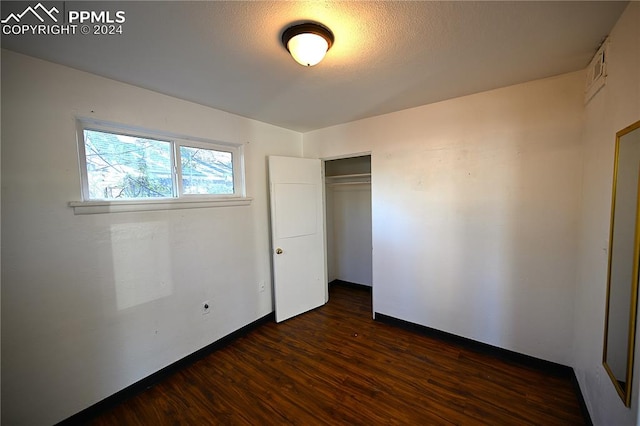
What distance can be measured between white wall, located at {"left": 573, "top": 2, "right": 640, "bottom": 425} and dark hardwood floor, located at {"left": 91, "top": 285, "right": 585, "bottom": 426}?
1.21 feet

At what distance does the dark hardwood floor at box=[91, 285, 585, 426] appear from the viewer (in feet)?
5.27

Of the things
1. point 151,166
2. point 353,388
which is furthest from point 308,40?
point 353,388

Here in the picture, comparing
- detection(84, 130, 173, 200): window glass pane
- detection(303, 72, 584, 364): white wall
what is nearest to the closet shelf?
detection(303, 72, 584, 364): white wall

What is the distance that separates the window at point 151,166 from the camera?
5.66 ft

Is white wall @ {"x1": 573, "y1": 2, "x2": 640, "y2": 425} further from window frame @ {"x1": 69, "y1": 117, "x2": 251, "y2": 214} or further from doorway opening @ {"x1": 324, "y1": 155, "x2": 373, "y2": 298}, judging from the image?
window frame @ {"x1": 69, "y1": 117, "x2": 251, "y2": 214}

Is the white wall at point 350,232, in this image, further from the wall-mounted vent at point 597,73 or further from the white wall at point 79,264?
the wall-mounted vent at point 597,73

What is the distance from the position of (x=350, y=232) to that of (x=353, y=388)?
236 cm

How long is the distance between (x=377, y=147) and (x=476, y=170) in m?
1.02

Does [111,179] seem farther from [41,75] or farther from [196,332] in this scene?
[196,332]

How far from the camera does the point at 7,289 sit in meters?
1.36

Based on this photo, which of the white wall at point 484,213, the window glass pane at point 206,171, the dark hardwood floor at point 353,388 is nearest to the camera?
the dark hardwood floor at point 353,388

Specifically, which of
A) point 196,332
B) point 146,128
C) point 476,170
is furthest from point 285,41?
point 196,332

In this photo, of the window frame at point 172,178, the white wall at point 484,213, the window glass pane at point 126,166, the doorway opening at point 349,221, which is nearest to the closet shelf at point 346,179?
the doorway opening at point 349,221

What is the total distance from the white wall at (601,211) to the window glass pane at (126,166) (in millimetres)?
3014
